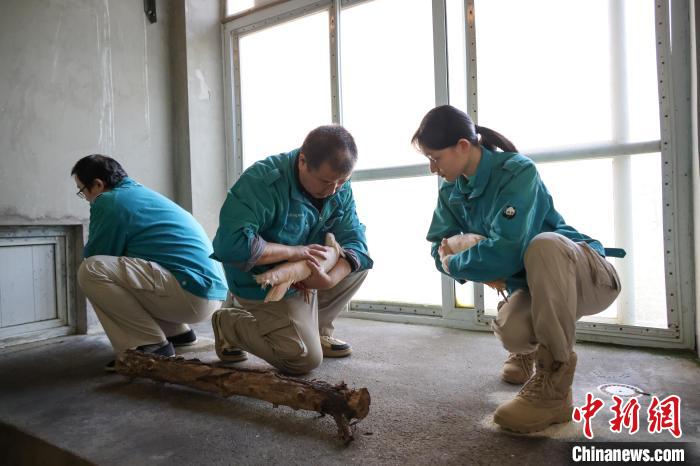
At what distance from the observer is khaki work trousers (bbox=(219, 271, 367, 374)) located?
1.93m

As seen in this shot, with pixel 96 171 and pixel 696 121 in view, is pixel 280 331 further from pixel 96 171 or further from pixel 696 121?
pixel 696 121

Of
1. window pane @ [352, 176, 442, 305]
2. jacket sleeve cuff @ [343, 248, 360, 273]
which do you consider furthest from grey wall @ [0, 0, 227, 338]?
jacket sleeve cuff @ [343, 248, 360, 273]

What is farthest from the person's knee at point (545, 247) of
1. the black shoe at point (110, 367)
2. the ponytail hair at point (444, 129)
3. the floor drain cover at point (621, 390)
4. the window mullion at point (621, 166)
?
the black shoe at point (110, 367)

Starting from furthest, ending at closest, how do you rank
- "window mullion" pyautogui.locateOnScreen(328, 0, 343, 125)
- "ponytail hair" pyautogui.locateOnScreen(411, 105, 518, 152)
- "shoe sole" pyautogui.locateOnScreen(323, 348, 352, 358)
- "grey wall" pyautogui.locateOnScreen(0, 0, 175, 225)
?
"window mullion" pyautogui.locateOnScreen(328, 0, 343, 125) → "grey wall" pyautogui.locateOnScreen(0, 0, 175, 225) → "shoe sole" pyautogui.locateOnScreen(323, 348, 352, 358) → "ponytail hair" pyautogui.locateOnScreen(411, 105, 518, 152)

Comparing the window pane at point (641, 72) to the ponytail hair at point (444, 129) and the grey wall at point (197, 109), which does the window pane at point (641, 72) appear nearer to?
the ponytail hair at point (444, 129)

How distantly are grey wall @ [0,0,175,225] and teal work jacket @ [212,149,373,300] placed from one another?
5.49ft

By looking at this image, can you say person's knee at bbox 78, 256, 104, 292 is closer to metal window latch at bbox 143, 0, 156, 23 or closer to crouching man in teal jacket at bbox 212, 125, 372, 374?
crouching man in teal jacket at bbox 212, 125, 372, 374

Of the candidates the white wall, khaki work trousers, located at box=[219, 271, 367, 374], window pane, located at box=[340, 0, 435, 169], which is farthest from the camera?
window pane, located at box=[340, 0, 435, 169]

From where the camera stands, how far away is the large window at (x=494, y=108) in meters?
2.36

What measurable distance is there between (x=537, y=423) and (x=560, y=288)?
39 centimetres

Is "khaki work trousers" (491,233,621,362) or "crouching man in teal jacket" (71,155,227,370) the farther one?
"crouching man in teal jacket" (71,155,227,370)

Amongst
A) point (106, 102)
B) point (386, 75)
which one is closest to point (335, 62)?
point (386, 75)

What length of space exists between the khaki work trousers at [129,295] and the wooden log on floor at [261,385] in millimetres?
122

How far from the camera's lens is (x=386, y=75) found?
317 centimetres
